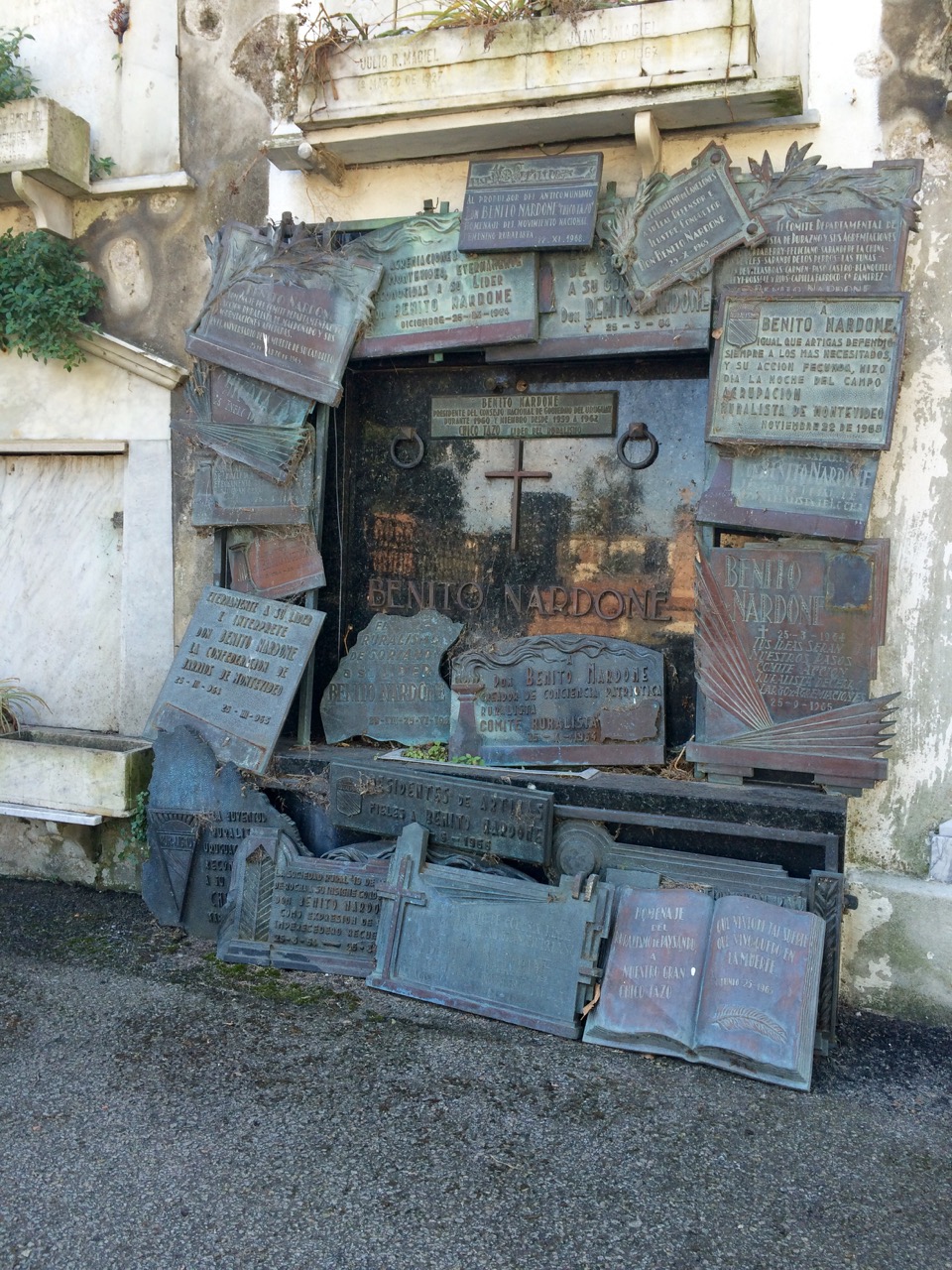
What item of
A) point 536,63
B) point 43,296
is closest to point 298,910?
point 43,296

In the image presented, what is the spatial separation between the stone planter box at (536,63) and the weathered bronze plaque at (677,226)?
40 centimetres

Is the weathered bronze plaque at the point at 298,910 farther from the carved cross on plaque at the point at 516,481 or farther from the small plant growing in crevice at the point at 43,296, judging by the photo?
the small plant growing in crevice at the point at 43,296

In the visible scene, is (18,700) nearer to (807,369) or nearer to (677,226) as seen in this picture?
(677,226)

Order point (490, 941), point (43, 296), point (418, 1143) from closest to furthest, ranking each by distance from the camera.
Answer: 1. point (418, 1143)
2. point (490, 941)
3. point (43, 296)

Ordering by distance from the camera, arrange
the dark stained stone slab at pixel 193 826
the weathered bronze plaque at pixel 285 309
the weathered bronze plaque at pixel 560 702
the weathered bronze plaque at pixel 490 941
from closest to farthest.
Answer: the weathered bronze plaque at pixel 490 941
the weathered bronze plaque at pixel 560 702
the dark stained stone slab at pixel 193 826
the weathered bronze plaque at pixel 285 309

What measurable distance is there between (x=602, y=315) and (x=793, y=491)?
4.18ft

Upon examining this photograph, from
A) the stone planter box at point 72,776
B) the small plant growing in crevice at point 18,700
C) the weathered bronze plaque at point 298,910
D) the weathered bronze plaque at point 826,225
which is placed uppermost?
the weathered bronze plaque at point 826,225

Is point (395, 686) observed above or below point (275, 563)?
below

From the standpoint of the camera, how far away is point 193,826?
208 inches

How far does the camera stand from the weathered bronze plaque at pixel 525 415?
5.44 meters

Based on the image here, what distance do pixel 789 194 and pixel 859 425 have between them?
1.10 metres

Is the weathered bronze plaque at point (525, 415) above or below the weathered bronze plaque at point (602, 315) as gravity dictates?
below

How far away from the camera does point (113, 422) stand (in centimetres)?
615

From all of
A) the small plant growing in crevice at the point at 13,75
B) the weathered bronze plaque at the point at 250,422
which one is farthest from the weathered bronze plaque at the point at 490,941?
the small plant growing in crevice at the point at 13,75
